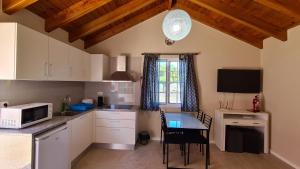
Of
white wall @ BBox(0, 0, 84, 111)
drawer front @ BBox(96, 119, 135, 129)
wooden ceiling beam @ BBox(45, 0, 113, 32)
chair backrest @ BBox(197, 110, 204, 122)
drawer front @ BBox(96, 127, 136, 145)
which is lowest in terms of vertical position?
drawer front @ BBox(96, 127, 136, 145)

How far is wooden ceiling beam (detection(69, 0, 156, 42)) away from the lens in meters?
4.04

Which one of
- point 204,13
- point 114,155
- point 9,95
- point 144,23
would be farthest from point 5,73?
point 204,13

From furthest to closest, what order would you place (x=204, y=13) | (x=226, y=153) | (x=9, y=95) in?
1. (x=204, y=13)
2. (x=226, y=153)
3. (x=9, y=95)

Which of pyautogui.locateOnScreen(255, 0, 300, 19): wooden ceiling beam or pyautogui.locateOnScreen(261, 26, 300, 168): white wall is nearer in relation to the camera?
pyautogui.locateOnScreen(255, 0, 300, 19): wooden ceiling beam

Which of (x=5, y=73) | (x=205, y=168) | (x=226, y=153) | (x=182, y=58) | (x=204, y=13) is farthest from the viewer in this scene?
(x=182, y=58)

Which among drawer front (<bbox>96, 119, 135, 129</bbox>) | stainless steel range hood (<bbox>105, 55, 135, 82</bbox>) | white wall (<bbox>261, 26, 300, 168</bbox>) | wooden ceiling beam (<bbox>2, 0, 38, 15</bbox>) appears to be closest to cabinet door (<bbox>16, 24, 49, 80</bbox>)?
wooden ceiling beam (<bbox>2, 0, 38, 15</bbox>)

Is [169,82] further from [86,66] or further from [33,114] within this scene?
[33,114]

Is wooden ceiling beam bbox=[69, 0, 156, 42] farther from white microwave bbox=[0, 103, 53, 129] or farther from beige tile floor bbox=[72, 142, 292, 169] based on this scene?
beige tile floor bbox=[72, 142, 292, 169]

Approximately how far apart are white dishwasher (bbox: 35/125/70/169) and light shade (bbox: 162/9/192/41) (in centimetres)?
196

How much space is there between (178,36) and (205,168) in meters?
2.26

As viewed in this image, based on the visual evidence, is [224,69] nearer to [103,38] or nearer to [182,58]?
[182,58]

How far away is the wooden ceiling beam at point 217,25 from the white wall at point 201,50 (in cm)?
12

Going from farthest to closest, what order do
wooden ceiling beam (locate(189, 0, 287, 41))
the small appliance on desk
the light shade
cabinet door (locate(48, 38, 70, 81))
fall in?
1. the small appliance on desk
2. wooden ceiling beam (locate(189, 0, 287, 41))
3. cabinet door (locate(48, 38, 70, 81))
4. the light shade

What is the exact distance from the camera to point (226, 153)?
14.1 feet
